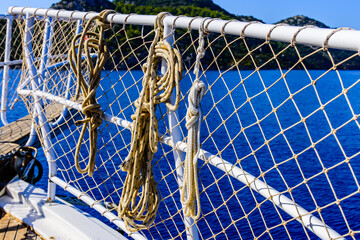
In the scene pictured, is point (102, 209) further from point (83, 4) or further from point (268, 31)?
point (83, 4)

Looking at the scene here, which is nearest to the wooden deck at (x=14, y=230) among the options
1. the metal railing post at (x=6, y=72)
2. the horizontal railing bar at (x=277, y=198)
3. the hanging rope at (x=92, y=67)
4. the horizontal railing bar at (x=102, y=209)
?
the horizontal railing bar at (x=102, y=209)

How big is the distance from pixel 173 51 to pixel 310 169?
396 inches

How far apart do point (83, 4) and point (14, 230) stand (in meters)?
82.1

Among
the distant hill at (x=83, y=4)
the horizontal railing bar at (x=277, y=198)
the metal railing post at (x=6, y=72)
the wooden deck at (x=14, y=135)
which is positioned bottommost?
the wooden deck at (x=14, y=135)

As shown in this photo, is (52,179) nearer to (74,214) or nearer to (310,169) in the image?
(74,214)

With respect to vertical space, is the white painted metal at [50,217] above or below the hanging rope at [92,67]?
below

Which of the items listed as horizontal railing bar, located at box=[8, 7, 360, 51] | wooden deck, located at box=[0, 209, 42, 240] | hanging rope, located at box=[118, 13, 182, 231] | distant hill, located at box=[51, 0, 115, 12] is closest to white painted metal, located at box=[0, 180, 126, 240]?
wooden deck, located at box=[0, 209, 42, 240]

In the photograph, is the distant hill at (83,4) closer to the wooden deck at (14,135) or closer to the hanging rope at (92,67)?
the wooden deck at (14,135)

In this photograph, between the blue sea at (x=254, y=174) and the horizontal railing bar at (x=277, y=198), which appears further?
the blue sea at (x=254, y=174)

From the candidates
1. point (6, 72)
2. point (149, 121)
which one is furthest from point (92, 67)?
point (6, 72)

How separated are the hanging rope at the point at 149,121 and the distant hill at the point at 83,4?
73.7 m

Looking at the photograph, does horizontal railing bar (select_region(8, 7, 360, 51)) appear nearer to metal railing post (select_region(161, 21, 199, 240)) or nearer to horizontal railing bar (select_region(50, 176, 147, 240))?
metal railing post (select_region(161, 21, 199, 240))

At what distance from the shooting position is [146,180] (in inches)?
75.2

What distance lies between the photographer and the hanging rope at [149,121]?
168 centimetres
